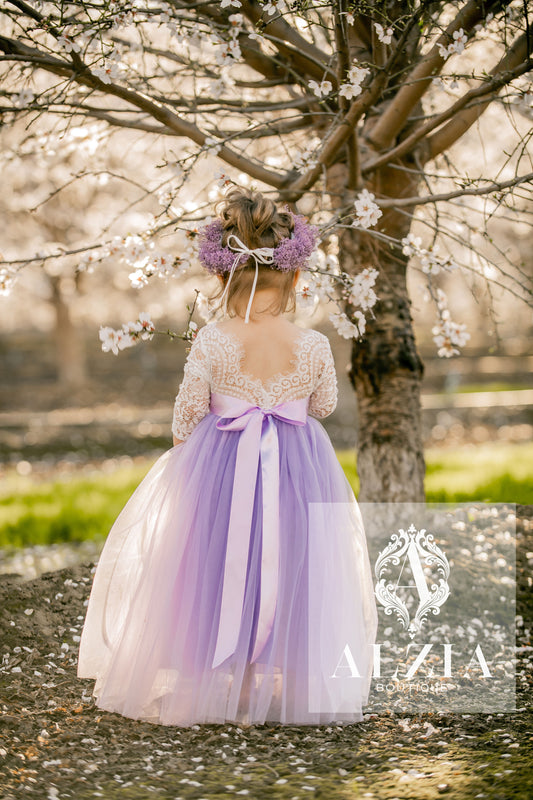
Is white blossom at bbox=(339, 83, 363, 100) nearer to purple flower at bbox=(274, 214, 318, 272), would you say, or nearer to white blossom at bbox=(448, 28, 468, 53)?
white blossom at bbox=(448, 28, 468, 53)

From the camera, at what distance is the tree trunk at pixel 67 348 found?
16.3m

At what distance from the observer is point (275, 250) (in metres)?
2.79

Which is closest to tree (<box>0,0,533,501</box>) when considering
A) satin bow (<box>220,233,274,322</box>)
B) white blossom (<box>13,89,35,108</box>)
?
white blossom (<box>13,89,35,108</box>)

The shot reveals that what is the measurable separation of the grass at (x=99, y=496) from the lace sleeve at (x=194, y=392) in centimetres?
293

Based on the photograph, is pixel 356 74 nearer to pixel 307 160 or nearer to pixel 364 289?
pixel 307 160

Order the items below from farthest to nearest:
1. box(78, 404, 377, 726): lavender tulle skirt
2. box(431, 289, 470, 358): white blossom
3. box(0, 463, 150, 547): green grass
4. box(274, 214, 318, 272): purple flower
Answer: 1. box(0, 463, 150, 547): green grass
2. box(431, 289, 470, 358): white blossom
3. box(274, 214, 318, 272): purple flower
4. box(78, 404, 377, 726): lavender tulle skirt

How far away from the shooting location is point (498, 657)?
329cm

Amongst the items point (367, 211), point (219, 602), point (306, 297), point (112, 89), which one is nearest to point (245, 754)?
point (219, 602)

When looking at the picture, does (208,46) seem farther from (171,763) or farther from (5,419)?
(5,419)

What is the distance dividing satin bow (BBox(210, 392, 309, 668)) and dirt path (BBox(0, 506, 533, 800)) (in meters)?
0.33

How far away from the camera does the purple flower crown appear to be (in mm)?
2777

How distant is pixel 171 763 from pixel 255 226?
5.95 feet

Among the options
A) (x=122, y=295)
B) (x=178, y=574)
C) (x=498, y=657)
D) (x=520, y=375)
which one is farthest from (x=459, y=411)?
(x=178, y=574)

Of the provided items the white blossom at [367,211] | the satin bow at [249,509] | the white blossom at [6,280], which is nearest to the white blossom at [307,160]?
the white blossom at [367,211]
